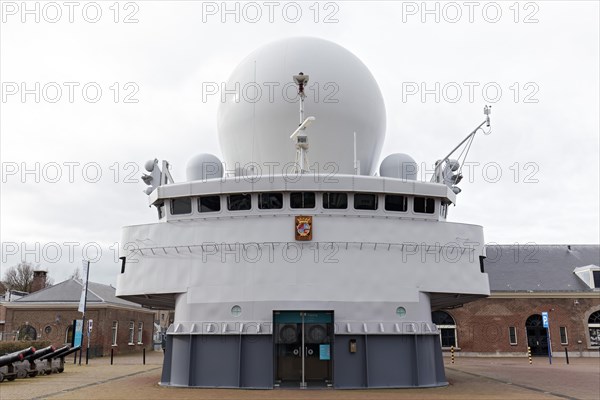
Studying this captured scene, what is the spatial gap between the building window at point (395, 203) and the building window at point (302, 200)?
2918 millimetres

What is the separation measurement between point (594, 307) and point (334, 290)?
3396 centimetres

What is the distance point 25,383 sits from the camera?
74.0 feet

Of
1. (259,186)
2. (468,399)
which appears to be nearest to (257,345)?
(259,186)

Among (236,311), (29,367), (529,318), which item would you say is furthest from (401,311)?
(529,318)

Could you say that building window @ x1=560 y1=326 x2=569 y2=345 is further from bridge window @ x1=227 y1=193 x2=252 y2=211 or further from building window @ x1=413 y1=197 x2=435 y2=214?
bridge window @ x1=227 y1=193 x2=252 y2=211

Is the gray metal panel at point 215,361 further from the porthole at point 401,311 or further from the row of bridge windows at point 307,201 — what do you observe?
the porthole at point 401,311

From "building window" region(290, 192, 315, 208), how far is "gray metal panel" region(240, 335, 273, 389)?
16.2 feet

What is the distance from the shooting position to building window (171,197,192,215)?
2167 centimetres

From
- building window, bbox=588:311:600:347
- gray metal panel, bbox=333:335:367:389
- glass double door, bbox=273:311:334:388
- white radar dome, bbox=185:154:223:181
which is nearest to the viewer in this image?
gray metal panel, bbox=333:335:367:389

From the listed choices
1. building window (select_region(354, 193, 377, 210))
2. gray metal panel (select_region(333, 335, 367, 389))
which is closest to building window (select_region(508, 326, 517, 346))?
building window (select_region(354, 193, 377, 210))

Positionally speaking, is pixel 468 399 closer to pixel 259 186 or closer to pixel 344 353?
pixel 344 353

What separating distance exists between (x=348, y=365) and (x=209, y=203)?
26.4ft

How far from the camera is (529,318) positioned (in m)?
44.7

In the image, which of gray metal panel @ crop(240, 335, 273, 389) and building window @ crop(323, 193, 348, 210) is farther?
building window @ crop(323, 193, 348, 210)
